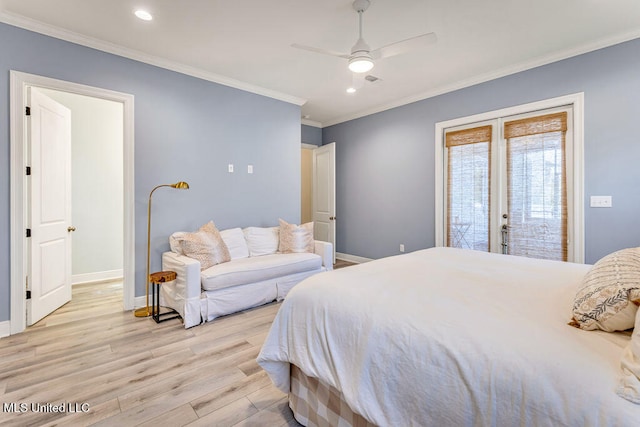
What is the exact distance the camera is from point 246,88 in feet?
13.3

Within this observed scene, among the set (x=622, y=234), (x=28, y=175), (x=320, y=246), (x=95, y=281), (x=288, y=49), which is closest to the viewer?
(x=28, y=175)

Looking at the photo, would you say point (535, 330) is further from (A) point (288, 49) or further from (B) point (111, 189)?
(B) point (111, 189)

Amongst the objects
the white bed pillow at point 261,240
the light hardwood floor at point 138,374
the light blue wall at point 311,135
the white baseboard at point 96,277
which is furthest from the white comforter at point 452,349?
the light blue wall at point 311,135

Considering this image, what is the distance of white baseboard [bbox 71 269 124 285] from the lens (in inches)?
167

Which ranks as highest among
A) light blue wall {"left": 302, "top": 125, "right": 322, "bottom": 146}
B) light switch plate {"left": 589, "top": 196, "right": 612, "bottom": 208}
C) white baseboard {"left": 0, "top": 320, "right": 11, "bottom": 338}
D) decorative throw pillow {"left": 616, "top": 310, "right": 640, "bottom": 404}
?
light blue wall {"left": 302, "top": 125, "right": 322, "bottom": 146}

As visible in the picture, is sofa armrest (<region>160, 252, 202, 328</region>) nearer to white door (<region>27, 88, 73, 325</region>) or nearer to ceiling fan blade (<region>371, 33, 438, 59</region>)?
white door (<region>27, 88, 73, 325</region>)

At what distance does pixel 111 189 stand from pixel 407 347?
5.06m

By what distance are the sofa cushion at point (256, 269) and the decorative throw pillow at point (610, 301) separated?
2667 millimetres

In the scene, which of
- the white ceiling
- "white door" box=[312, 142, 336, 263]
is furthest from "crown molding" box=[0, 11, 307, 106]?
"white door" box=[312, 142, 336, 263]

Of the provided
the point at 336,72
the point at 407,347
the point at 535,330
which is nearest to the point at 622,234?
the point at 535,330

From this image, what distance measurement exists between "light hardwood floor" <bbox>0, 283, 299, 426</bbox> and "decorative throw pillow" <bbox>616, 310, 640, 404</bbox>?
1394 millimetres

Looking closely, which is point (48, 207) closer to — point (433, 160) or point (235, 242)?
point (235, 242)

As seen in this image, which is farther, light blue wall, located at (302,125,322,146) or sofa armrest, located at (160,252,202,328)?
light blue wall, located at (302,125,322,146)

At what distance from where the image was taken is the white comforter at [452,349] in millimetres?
784
